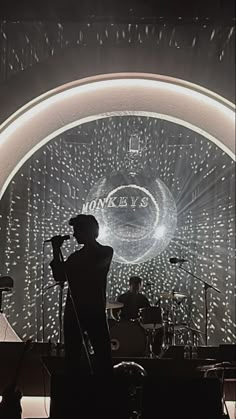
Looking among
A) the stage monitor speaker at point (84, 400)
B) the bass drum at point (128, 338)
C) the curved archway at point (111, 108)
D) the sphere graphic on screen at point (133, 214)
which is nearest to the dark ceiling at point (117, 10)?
the curved archway at point (111, 108)

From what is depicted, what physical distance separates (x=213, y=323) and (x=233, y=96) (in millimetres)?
2197

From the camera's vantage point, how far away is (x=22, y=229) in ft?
15.6

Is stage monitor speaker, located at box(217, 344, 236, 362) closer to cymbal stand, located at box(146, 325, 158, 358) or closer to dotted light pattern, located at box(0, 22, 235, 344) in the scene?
cymbal stand, located at box(146, 325, 158, 358)

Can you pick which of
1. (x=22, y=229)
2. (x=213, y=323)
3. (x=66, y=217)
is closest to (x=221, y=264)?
(x=213, y=323)

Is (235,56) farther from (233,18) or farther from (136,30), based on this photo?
(136,30)

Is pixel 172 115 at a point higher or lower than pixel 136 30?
lower

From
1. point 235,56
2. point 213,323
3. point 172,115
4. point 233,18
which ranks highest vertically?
point 233,18

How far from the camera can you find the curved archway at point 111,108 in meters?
3.44

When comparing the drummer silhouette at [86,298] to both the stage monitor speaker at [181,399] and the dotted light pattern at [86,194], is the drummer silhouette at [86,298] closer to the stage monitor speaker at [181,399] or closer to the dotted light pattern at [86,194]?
the stage monitor speaker at [181,399]

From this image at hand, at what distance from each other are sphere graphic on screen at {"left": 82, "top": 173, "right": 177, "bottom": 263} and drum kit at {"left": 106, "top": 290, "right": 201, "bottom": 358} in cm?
66

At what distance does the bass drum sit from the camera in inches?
148

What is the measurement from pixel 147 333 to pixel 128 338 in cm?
19

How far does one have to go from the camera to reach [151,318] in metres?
4.00

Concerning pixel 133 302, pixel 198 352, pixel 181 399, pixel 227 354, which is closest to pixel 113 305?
pixel 133 302
